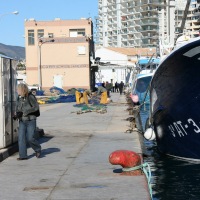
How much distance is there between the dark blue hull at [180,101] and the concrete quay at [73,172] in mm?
1103

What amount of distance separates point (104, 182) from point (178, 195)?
1.23 m

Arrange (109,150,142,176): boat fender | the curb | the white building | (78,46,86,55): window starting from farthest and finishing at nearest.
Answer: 1. the white building
2. (78,46,86,55): window
3. the curb
4. (109,150,142,176): boat fender

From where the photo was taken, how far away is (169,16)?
27938 millimetres

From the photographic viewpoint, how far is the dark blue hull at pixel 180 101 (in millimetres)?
10555

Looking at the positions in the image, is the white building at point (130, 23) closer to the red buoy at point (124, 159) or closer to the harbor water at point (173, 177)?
the harbor water at point (173, 177)

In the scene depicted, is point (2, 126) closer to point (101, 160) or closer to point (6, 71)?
point (6, 71)

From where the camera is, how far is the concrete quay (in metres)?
7.71

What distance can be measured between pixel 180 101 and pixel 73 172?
2925 millimetres

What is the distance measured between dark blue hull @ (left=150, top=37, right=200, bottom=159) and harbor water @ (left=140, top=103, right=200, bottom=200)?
0.32 meters

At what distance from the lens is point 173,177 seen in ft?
31.8

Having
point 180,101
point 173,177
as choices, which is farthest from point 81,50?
point 173,177

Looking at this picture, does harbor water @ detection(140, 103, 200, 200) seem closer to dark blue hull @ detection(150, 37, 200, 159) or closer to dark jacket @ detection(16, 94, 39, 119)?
dark blue hull @ detection(150, 37, 200, 159)

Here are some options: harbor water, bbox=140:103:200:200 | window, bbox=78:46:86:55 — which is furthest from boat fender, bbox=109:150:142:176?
window, bbox=78:46:86:55

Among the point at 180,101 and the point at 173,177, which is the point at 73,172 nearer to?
the point at 173,177
